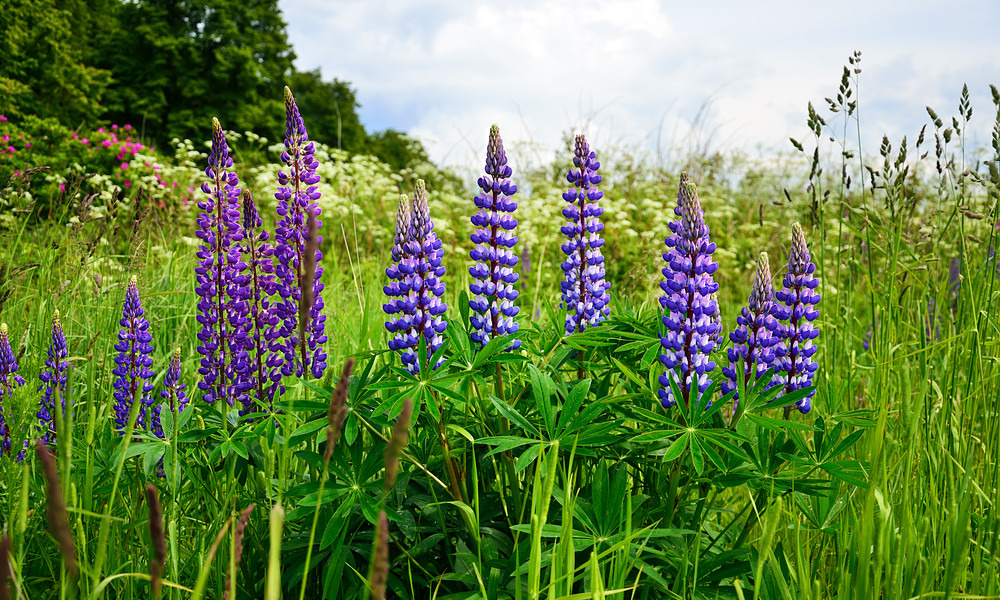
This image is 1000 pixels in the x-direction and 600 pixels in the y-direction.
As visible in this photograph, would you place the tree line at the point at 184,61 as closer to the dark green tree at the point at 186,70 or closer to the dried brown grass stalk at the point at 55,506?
the dark green tree at the point at 186,70

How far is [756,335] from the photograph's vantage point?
6.48 feet

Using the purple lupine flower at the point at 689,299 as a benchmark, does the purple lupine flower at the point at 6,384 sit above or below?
below

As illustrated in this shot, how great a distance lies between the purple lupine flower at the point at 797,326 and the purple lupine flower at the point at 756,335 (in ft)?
0.39

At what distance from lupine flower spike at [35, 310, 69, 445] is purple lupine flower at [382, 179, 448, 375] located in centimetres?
136

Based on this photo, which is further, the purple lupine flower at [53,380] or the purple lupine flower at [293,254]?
the purple lupine flower at [53,380]

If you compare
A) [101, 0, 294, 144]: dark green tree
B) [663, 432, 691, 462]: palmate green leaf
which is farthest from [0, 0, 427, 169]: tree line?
[663, 432, 691, 462]: palmate green leaf

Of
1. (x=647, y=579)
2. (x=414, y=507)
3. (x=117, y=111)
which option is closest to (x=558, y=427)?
(x=647, y=579)

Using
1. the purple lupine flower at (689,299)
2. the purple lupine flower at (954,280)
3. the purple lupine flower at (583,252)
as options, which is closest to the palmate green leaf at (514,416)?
the purple lupine flower at (689,299)

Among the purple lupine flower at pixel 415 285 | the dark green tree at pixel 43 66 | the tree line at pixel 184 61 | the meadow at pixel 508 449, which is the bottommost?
the meadow at pixel 508 449

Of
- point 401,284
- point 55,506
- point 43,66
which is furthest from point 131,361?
point 43,66

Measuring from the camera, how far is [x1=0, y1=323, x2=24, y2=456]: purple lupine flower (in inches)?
99.3

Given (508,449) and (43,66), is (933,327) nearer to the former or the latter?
(508,449)

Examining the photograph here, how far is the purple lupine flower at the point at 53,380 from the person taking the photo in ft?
8.15

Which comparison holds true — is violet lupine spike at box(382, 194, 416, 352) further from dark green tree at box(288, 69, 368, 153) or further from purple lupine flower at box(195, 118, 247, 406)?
dark green tree at box(288, 69, 368, 153)
